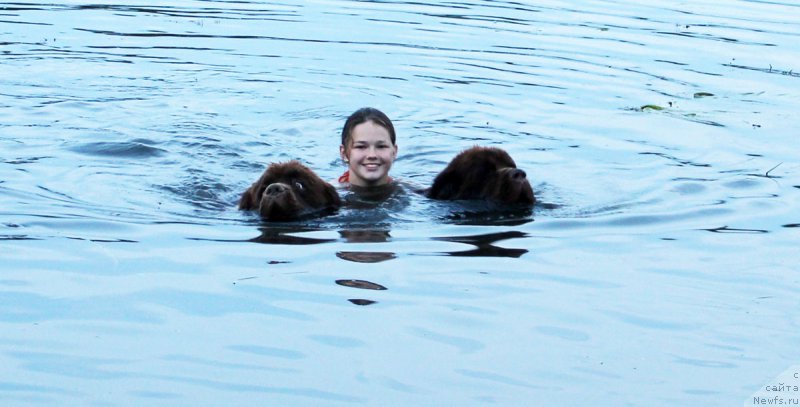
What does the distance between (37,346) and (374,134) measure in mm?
4034

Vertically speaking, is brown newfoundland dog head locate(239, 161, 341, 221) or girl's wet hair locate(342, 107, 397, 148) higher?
girl's wet hair locate(342, 107, 397, 148)

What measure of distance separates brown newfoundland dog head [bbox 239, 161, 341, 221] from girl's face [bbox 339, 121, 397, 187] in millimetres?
656

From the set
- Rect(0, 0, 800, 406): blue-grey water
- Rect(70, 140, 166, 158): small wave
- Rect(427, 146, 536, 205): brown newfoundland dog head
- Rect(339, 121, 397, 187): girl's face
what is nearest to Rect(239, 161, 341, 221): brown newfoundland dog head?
Rect(0, 0, 800, 406): blue-grey water

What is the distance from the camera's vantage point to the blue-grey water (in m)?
5.16

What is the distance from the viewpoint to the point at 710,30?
17484 millimetres

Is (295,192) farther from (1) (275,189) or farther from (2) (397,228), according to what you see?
(2) (397,228)

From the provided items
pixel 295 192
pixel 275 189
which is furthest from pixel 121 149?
pixel 275 189

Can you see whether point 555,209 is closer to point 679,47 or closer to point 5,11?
point 679,47

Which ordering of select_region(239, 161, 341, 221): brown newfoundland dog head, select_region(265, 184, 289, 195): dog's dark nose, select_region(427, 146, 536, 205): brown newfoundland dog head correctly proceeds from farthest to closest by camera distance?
1. select_region(427, 146, 536, 205): brown newfoundland dog head
2. select_region(239, 161, 341, 221): brown newfoundland dog head
3. select_region(265, 184, 289, 195): dog's dark nose

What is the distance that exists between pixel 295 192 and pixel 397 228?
0.72 m

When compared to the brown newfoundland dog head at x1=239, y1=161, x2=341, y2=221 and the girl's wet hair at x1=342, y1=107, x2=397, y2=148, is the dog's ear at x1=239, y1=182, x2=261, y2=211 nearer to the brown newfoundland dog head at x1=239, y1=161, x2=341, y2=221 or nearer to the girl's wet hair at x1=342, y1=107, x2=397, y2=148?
the brown newfoundland dog head at x1=239, y1=161, x2=341, y2=221

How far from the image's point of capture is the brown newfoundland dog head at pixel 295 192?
26.0ft

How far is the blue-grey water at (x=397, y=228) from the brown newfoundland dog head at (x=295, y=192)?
0.12 metres

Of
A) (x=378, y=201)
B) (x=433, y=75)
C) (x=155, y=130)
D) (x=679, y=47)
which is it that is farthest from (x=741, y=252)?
(x=679, y=47)
